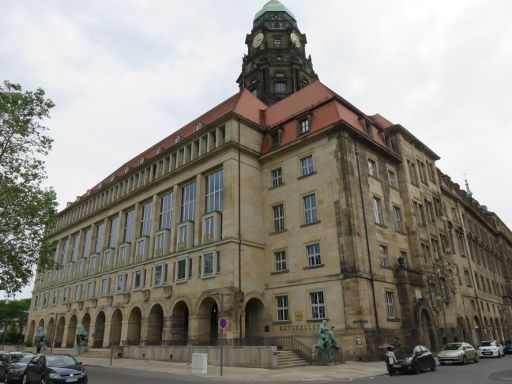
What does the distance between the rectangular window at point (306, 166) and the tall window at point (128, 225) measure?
2266cm

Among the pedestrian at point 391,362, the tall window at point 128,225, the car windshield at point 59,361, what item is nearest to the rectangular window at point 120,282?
the tall window at point 128,225

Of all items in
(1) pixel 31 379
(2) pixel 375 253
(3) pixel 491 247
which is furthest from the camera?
(3) pixel 491 247

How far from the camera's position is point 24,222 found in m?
26.1

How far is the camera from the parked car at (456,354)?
2312 centimetres

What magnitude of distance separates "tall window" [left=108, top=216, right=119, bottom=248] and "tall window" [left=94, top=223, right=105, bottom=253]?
1.39 meters

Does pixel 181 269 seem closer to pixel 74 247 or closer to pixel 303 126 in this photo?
pixel 303 126

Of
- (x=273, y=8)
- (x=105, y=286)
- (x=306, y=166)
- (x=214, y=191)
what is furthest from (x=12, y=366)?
(x=273, y=8)

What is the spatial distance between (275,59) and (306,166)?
23891 mm

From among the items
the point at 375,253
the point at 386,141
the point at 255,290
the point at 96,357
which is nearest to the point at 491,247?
the point at 386,141

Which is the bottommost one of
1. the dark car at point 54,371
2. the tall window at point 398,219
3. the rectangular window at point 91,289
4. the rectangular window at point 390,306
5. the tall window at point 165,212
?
the dark car at point 54,371

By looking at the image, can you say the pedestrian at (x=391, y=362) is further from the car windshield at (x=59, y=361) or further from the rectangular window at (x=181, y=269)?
the rectangular window at (x=181, y=269)

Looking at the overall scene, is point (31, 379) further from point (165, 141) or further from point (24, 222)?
point (165, 141)

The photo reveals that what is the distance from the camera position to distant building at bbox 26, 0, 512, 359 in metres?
27.6

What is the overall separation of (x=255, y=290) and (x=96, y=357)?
18501mm
